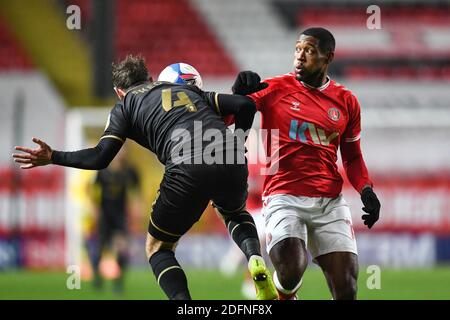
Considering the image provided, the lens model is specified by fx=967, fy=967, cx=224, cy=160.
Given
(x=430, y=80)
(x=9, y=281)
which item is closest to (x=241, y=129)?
(x=9, y=281)

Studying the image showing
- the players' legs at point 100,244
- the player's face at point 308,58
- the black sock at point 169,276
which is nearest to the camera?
the black sock at point 169,276

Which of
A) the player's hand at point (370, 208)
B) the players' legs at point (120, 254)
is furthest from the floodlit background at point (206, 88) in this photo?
the player's hand at point (370, 208)

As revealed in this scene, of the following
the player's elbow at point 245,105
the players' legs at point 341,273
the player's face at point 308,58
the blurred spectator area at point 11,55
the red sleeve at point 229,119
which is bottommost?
the players' legs at point 341,273

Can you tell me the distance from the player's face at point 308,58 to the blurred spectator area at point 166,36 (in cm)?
1310

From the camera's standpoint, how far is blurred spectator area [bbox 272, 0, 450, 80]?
2002 centimetres

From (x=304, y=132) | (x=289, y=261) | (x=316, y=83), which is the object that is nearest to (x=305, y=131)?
(x=304, y=132)

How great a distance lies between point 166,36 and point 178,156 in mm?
14588

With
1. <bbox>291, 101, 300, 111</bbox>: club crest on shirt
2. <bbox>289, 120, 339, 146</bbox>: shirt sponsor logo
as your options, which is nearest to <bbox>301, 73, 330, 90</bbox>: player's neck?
<bbox>291, 101, 300, 111</bbox>: club crest on shirt

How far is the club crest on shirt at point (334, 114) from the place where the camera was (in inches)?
249

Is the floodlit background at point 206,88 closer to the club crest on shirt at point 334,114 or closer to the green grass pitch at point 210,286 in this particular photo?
the green grass pitch at point 210,286

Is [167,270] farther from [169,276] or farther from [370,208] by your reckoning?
[370,208]

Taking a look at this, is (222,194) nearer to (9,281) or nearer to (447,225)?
(9,281)

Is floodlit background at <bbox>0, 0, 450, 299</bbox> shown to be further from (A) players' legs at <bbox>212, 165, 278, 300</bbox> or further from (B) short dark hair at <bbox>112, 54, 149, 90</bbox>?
(B) short dark hair at <bbox>112, 54, 149, 90</bbox>

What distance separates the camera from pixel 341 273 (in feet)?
20.0
